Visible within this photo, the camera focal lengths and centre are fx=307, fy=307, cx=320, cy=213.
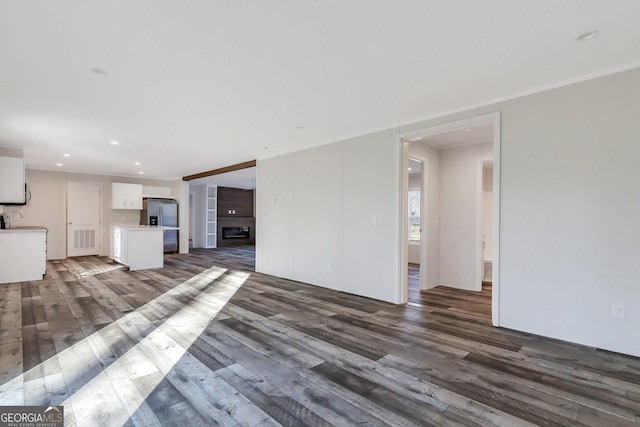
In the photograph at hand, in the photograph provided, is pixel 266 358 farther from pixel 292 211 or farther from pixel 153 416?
pixel 292 211

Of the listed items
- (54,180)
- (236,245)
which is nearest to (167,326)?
(54,180)

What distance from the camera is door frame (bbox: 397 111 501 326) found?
11.2 ft

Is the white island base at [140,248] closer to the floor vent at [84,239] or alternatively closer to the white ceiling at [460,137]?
the floor vent at [84,239]

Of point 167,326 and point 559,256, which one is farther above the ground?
point 559,256

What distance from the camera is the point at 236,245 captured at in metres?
12.5

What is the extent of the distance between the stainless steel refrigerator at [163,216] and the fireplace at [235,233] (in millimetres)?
2438

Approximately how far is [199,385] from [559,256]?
343 centimetres

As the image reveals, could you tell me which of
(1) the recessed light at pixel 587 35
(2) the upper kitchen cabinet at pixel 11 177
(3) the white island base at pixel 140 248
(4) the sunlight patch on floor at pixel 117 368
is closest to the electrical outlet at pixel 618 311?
(1) the recessed light at pixel 587 35

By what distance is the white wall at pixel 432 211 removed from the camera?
525cm

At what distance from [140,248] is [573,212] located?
25.4 feet

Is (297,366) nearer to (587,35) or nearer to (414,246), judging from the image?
(587,35)

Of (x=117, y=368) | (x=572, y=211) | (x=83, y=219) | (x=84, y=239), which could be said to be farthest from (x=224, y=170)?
(x=572, y=211)

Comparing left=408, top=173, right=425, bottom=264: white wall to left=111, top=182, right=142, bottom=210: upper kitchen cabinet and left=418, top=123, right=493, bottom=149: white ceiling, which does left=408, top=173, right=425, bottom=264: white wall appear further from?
left=111, top=182, right=142, bottom=210: upper kitchen cabinet

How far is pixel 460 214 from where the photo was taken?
5391mm
